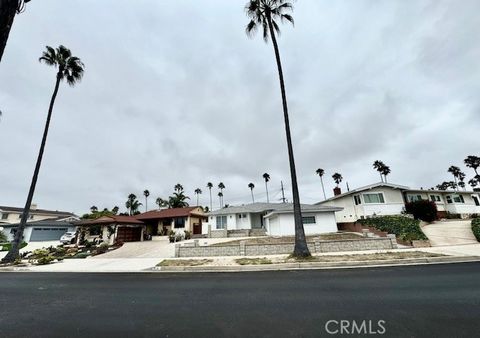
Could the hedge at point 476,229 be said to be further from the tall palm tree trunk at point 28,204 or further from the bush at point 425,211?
the tall palm tree trunk at point 28,204

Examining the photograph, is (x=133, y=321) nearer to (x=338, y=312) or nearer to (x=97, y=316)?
(x=97, y=316)

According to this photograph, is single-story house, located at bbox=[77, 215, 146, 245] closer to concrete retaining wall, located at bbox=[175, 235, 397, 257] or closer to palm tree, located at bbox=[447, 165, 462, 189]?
concrete retaining wall, located at bbox=[175, 235, 397, 257]

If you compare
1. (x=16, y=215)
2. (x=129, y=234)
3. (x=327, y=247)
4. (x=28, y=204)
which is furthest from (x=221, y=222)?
(x=16, y=215)

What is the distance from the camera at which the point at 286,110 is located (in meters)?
16.9

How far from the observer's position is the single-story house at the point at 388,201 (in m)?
30.1

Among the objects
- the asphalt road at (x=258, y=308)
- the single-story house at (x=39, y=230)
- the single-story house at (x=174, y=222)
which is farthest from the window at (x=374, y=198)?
the single-story house at (x=39, y=230)

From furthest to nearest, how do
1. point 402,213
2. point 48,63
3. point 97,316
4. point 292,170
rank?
point 402,213 → point 48,63 → point 292,170 → point 97,316

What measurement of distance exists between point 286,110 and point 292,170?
4547 mm

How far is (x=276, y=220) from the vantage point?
1127 inches

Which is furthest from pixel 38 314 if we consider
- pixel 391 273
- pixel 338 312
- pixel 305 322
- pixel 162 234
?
pixel 162 234

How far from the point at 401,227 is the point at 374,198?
10.8 meters

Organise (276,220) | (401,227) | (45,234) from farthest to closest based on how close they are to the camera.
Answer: (45,234), (276,220), (401,227)

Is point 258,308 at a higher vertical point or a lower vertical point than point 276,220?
lower

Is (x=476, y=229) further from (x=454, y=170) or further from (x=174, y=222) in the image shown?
(x=454, y=170)
